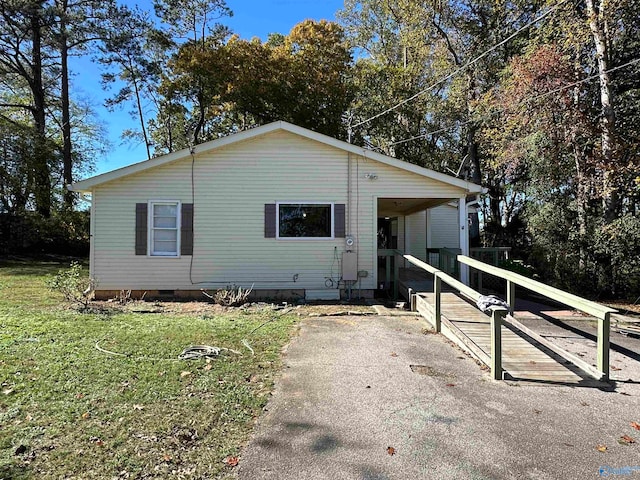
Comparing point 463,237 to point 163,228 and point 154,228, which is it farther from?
point 154,228

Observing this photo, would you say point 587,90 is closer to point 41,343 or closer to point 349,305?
point 349,305

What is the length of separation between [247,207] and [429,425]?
6.90m

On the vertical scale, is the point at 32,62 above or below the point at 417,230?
above

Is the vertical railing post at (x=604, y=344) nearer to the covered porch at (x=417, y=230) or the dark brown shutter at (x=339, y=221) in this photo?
the dark brown shutter at (x=339, y=221)

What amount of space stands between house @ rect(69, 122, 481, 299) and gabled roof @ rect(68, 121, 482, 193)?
1.2 inches

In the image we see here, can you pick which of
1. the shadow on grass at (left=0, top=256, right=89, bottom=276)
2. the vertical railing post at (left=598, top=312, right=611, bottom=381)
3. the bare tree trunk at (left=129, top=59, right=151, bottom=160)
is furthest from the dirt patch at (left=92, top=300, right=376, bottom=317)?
the bare tree trunk at (left=129, top=59, right=151, bottom=160)

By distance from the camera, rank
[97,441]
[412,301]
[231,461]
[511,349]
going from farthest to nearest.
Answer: [412,301] < [511,349] < [97,441] < [231,461]

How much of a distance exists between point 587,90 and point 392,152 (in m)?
12.2

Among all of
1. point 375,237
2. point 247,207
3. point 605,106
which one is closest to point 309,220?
point 247,207

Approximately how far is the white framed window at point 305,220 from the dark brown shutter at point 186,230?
79.6 inches

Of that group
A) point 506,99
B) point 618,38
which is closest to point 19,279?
point 506,99

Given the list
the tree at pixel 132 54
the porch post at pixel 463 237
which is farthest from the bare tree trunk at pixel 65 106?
the porch post at pixel 463 237

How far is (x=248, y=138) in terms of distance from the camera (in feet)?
29.4

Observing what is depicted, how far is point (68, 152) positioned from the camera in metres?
20.7
